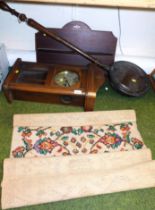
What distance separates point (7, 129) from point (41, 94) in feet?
0.85

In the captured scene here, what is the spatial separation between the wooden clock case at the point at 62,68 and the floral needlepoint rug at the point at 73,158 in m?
0.12

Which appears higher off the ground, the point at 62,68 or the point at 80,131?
the point at 62,68

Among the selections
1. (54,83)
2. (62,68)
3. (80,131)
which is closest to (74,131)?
(80,131)

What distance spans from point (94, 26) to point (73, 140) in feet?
2.38

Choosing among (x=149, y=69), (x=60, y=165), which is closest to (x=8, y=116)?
(x=60, y=165)

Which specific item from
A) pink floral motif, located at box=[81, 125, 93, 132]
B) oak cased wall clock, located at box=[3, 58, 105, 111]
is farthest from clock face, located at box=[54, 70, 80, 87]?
pink floral motif, located at box=[81, 125, 93, 132]

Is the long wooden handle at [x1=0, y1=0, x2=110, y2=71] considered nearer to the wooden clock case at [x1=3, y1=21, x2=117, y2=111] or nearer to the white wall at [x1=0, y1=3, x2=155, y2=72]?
the wooden clock case at [x1=3, y1=21, x2=117, y2=111]

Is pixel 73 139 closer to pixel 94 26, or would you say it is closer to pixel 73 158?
pixel 73 158

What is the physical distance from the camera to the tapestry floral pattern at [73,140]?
106 centimetres

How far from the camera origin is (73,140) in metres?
1.10

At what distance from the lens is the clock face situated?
1189 millimetres

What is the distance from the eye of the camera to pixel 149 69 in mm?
1484

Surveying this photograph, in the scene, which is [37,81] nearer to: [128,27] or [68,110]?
[68,110]

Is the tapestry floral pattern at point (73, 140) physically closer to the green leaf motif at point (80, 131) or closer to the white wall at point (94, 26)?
the green leaf motif at point (80, 131)
